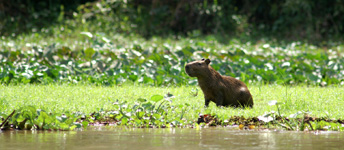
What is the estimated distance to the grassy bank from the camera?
633 centimetres

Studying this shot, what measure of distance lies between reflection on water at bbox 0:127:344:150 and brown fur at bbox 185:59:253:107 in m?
1.40

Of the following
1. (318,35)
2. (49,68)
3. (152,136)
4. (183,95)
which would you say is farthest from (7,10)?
(152,136)

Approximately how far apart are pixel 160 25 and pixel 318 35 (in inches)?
212

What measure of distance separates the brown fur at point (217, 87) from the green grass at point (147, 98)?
0.54 feet

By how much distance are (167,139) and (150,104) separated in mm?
1308

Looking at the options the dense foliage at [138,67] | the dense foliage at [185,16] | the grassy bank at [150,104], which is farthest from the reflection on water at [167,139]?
the dense foliage at [185,16]

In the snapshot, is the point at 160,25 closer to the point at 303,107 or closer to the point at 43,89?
the point at 43,89

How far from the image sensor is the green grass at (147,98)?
673 centimetres

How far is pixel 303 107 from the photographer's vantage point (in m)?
7.08

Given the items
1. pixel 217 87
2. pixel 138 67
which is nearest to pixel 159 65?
pixel 138 67

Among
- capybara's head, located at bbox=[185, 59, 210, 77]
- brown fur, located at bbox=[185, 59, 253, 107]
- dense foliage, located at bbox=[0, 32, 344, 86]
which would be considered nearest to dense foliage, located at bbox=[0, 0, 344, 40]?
dense foliage, located at bbox=[0, 32, 344, 86]

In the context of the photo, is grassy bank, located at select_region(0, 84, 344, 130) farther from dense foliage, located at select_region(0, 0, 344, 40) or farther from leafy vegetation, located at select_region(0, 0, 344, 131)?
dense foliage, located at select_region(0, 0, 344, 40)

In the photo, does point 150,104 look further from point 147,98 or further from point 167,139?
point 147,98

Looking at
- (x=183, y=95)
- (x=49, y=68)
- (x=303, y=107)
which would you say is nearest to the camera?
(x=303, y=107)
